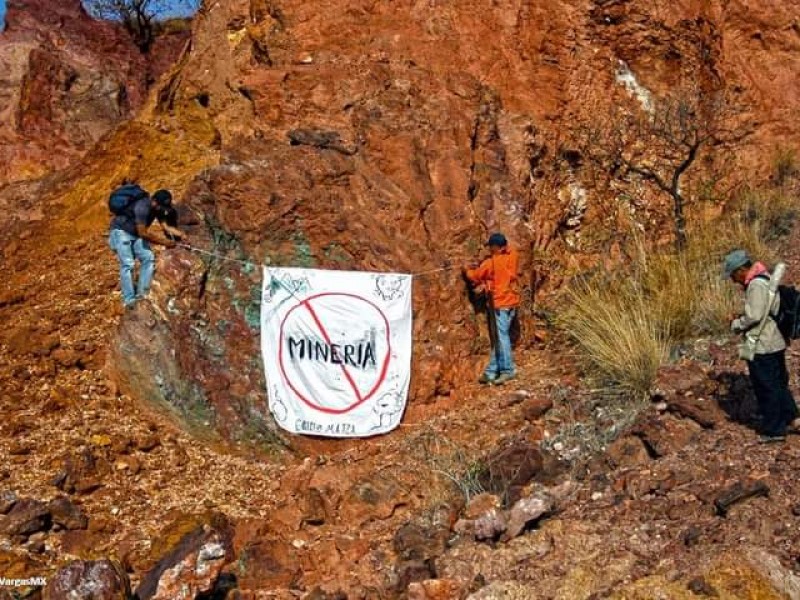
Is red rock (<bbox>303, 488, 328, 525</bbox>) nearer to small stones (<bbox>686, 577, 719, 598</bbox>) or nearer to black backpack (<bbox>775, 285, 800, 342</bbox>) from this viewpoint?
small stones (<bbox>686, 577, 719, 598</bbox>)

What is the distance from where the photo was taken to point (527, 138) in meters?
9.94

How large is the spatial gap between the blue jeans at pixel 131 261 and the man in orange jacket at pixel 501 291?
259 centimetres

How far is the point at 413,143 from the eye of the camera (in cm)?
905

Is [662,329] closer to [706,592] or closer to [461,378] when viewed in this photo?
[461,378]

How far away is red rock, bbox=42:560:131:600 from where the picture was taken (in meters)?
5.41

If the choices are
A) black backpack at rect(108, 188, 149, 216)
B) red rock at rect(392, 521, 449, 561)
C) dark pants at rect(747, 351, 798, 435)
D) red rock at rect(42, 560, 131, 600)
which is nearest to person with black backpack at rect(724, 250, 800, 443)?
dark pants at rect(747, 351, 798, 435)

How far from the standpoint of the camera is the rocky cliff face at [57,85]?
1470 cm

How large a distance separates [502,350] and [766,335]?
8.99 feet

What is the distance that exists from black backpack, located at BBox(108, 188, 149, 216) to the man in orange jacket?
9.08 feet

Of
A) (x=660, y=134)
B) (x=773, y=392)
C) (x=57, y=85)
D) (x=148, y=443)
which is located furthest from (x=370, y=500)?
(x=57, y=85)

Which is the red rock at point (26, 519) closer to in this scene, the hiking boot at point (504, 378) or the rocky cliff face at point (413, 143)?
the rocky cliff face at point (413, 143)

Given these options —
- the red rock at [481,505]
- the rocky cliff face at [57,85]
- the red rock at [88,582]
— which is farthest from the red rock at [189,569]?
the rocky cliff face at [57,85]

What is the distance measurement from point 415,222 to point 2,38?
32.5ft

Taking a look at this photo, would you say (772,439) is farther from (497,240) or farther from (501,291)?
(497,240)
